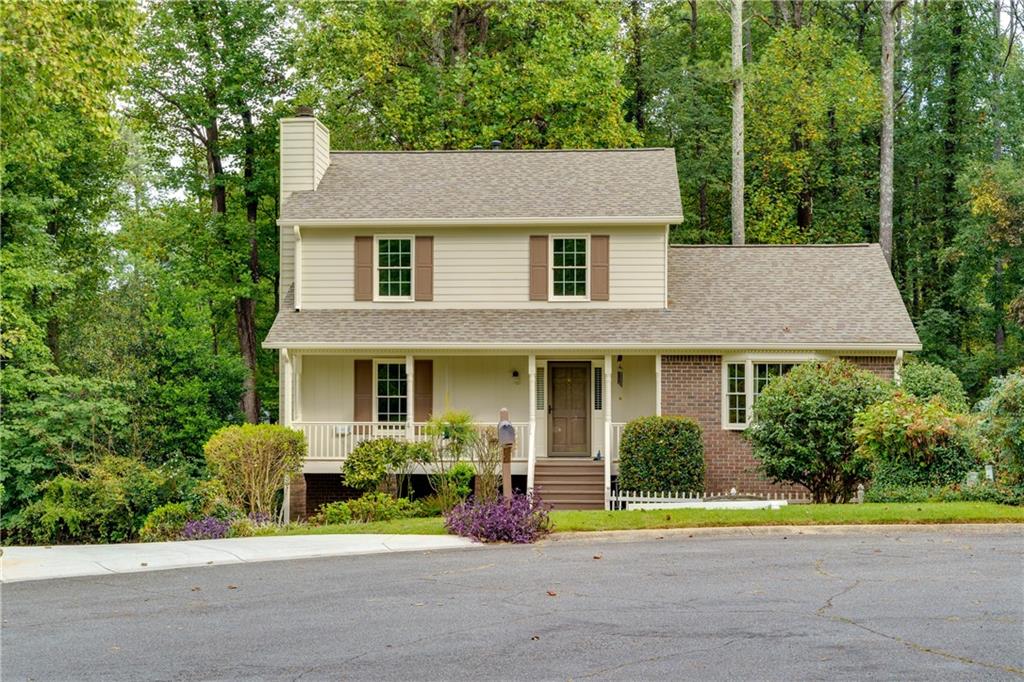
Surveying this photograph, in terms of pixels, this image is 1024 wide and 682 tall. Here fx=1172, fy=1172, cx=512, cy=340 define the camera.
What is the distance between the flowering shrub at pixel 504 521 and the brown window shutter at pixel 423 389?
8331 mm

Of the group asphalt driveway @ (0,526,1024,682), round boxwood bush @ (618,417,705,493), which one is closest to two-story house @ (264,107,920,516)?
round boxwood bush @ (618,417,705,493)

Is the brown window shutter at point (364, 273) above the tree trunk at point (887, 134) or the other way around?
the other way around

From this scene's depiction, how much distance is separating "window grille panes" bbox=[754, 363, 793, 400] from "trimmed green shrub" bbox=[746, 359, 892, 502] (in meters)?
3.00

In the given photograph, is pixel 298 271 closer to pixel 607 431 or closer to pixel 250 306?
pixel 607 431

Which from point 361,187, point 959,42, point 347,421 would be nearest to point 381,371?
point 347,421

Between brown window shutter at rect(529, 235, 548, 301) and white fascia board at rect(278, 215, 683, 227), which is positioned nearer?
white fascia board at rect(278, 215, 683, 227)

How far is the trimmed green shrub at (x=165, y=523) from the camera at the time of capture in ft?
59.9

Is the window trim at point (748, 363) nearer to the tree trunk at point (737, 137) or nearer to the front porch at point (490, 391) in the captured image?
the front porch at point (490, 391)

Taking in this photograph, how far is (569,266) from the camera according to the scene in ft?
83.5

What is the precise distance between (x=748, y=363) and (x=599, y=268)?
380cm

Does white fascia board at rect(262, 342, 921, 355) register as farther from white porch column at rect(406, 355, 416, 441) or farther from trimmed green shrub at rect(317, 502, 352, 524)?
trimmed green shrub at rect(317, 502, 352, 524)

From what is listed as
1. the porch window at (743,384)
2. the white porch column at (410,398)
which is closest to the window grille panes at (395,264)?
the white porch column at (410,398)

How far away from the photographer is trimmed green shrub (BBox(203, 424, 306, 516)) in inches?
810

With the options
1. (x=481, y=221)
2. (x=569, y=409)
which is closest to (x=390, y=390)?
(x=569, y=409)
